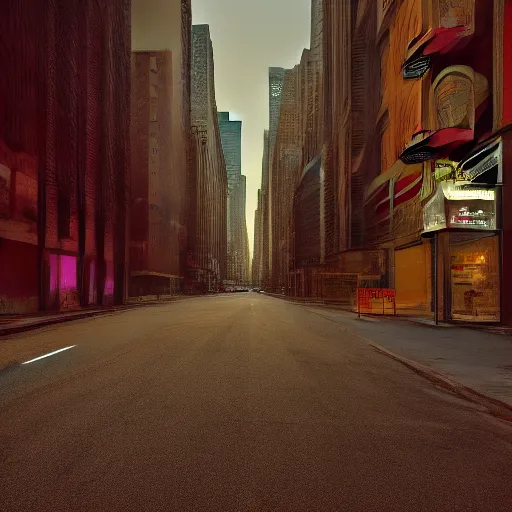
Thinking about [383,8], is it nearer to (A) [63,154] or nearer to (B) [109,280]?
(A) [63,154]

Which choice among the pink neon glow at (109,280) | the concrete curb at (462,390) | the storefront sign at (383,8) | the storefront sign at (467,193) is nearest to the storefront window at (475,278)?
the storefront sign at (467,193)

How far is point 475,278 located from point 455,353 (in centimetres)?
800

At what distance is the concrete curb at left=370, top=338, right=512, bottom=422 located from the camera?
628 cm

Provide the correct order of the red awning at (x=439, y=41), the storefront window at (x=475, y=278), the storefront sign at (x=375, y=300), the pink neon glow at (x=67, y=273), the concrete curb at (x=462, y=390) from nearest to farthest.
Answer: the concrete curb at (x=462, y=390)
the storefront window at (x=475, y=278)
the red awning at (x=439, y=41)
the storefront sign at (x=375, y=300)
the pink neon glow at (x=67, y=273)

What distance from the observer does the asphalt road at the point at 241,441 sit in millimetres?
3510

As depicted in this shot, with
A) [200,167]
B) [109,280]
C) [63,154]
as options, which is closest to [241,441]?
[63,154]

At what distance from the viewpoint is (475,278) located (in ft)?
59.7

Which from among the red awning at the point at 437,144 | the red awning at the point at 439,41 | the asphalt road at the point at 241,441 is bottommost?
the asphalt road at the point at 241,441

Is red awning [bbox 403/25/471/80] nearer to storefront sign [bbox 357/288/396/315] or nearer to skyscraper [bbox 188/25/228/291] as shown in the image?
storefront sign [bbox 357/288/396/315]

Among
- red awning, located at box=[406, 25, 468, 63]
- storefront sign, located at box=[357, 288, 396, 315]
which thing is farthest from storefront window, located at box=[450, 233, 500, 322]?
red awning, located at box=[406, 25, 468, 63]

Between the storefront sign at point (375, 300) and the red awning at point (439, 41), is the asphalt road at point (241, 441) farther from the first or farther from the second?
the storefront sign at point (375, 300)

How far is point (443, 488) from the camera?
3.73 metres

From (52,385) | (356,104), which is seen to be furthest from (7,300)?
(356,104)

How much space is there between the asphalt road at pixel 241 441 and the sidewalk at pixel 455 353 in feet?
1.99
